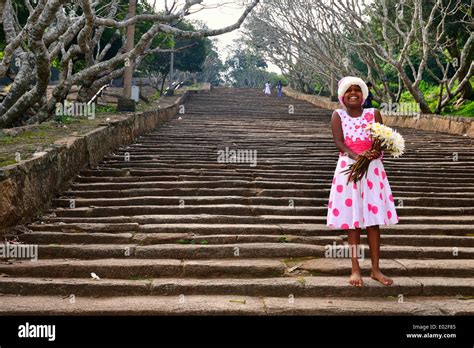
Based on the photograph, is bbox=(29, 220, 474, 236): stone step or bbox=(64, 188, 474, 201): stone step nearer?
bbox=(29, 220, 474, 236): stone step

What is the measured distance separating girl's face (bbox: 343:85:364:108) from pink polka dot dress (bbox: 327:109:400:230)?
0.10 metres

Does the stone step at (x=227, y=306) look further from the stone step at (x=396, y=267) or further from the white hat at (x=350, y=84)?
the white hat at (x=350, y=84)

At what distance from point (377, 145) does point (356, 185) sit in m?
0.37

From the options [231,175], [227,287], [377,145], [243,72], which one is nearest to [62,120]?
[231,175]

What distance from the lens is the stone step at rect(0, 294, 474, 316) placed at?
4566 mm

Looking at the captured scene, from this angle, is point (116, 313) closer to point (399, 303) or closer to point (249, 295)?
point (249, 295)

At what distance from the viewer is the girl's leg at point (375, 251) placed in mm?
4879

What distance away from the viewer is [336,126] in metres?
4.91

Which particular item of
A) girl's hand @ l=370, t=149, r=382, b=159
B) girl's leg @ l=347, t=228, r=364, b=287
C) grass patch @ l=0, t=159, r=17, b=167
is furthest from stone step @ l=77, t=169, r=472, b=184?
girl's hand @ l=370, t=149, r=382, b=159

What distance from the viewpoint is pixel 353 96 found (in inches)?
193

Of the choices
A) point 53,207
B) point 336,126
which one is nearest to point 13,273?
point 53,207

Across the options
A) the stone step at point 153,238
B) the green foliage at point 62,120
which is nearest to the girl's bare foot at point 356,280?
the stone step at point 153,238

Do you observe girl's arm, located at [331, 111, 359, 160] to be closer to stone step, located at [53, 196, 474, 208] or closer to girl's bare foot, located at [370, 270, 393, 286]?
girl's bare foot, located at [370, 270, 393, 286]
